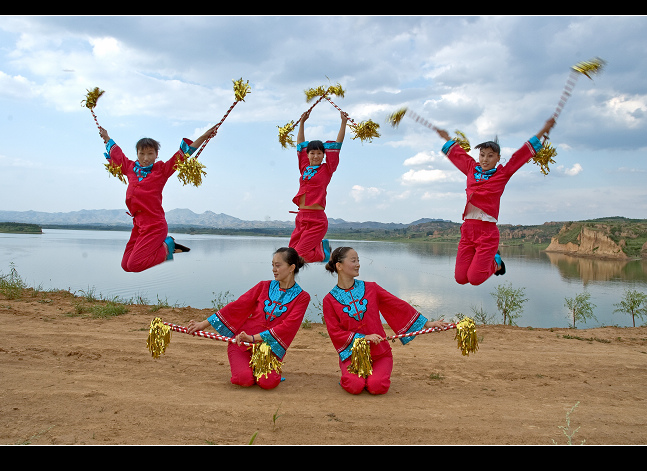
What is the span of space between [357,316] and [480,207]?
1.78 meters

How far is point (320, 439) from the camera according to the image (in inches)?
112

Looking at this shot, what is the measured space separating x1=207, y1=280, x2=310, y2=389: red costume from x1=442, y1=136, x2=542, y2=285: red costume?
70.0 inches

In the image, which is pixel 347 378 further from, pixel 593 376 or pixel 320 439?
pixel 593 376

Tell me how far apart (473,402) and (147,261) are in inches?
132

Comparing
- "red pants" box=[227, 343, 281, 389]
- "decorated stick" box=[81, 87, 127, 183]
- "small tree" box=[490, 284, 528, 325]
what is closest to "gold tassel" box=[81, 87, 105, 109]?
"decorated stick" box=[81, 87, 127, 183]

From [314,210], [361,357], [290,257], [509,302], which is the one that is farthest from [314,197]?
[509,302]

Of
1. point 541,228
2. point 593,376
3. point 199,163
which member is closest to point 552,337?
point 593,376

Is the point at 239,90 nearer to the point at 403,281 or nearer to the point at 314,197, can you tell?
the point at 314,197

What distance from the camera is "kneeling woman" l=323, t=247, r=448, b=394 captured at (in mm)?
3777

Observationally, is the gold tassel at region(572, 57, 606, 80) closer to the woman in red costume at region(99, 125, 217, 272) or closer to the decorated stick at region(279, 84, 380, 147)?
the decorated stick at region(279, 84, 380, 147)

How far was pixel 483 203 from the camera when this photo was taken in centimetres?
447

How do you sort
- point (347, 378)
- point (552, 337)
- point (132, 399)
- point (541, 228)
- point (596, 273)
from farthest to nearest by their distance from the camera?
point (541, 228) → point (596, 273) → point (552, 337) → point (347, 378) → point (132, 399)

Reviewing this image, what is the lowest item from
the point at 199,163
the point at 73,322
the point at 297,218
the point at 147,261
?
the point at 73,322

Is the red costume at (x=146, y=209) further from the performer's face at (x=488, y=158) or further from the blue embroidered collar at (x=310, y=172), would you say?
the performer's face at (x=488, y=158)
